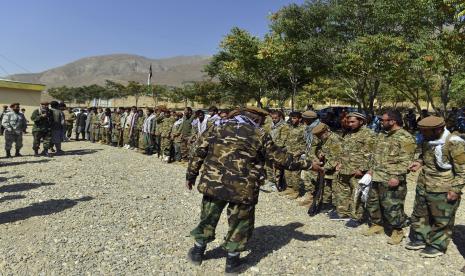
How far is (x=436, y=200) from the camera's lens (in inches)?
191

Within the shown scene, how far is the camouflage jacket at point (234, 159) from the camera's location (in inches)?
164

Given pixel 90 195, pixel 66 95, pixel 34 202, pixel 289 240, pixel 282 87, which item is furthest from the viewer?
pixel 66 95

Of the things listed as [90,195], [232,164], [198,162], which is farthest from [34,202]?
[232,164]

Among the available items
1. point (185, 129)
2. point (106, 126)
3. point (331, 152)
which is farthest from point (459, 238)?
point (106, 126)

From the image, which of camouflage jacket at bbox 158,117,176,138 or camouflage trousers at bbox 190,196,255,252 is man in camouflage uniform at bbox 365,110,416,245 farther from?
camouflage jacket at bbox 158,117,176,138

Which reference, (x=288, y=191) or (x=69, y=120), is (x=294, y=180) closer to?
(x=288, y=191)

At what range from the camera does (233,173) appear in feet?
13.7

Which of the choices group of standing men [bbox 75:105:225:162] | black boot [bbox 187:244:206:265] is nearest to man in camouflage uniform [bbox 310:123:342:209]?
black boot [bbox 187:244:206:265]

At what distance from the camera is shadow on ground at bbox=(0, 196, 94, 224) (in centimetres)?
579

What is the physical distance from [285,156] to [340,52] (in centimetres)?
1604

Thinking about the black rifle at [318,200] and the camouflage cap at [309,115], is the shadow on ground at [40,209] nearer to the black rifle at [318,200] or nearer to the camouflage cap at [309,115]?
the black rifle at [318,200]

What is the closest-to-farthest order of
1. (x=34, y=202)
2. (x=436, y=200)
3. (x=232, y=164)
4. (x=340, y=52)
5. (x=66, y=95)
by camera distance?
(x=232, y=164), (x=436, y=200), (x=34, y=202), (x=340, y=52), (x=66, y=95)

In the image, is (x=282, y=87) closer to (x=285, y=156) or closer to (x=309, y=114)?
(x=309, y=114)

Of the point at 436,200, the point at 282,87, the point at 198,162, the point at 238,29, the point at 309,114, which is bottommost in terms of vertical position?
the point at 436,200
